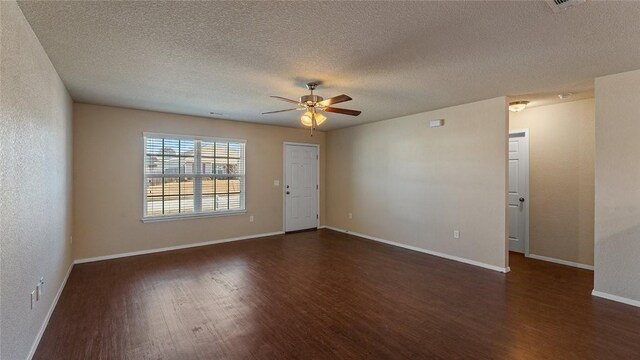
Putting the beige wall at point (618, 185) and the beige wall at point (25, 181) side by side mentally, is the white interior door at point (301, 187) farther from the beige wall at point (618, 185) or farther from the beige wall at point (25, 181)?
the beige wall at point (618, 185)

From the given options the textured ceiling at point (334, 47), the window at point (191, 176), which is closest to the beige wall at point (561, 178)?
the textured ceiling at point (334, 47)

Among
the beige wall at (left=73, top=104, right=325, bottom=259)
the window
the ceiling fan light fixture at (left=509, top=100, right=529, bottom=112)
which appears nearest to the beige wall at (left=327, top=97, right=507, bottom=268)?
the ceiling fan light fixture at (left=509, top=100, right=529, bottom=112)

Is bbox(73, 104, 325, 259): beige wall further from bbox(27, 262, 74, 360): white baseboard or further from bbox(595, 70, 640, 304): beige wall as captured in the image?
bbox(595, 70, 640, 304): beige wall

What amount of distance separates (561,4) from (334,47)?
1.56 meters

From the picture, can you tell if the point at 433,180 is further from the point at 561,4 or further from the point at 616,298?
the point at 561,4

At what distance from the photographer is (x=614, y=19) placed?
2027 millimetres

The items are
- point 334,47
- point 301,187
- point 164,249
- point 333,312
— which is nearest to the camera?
point 334,47

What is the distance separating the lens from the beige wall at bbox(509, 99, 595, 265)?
4227mm

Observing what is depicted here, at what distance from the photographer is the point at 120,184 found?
475 cm

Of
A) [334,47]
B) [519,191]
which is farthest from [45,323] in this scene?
[519,191]

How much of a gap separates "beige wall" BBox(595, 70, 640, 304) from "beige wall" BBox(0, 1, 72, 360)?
518cm

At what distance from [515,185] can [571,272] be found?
1.53 meters

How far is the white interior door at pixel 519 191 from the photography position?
487 cm

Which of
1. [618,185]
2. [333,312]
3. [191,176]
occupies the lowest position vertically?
[333,312]
